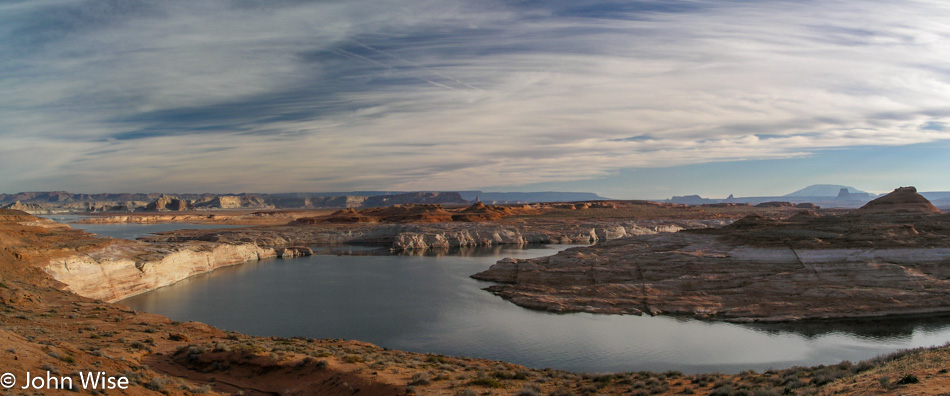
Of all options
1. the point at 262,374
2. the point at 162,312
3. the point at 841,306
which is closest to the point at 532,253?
the point at 841,306

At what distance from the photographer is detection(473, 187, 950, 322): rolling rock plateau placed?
30.5 metres

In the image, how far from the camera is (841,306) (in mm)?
29922

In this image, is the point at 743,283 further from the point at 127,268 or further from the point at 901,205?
the point at 127,268

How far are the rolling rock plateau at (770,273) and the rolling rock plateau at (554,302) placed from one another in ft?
0.40

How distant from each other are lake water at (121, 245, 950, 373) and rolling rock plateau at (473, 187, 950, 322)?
1733 mm

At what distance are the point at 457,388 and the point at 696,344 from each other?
587 inches

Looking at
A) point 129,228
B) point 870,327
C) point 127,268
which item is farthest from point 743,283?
point 129,228

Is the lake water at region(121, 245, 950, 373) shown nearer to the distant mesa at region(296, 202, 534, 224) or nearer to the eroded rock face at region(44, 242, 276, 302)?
the eroded rock face at region(44, 242, 276, 302)

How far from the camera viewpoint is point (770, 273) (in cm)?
3416

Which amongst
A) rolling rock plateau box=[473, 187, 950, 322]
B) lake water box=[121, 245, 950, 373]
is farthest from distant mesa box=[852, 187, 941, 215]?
lake water box=[121, 245, 950, 373]

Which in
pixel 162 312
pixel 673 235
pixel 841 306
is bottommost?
pixel 162 312

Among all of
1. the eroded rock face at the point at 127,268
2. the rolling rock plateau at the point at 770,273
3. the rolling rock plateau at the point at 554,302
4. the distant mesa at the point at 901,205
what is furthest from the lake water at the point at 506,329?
the distant mesa at the point at 901,205

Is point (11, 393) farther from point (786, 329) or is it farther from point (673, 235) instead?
point (673, 235)

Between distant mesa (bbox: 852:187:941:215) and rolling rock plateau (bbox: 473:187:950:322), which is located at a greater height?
distant mesa (bbox: 852:187:941:215)
